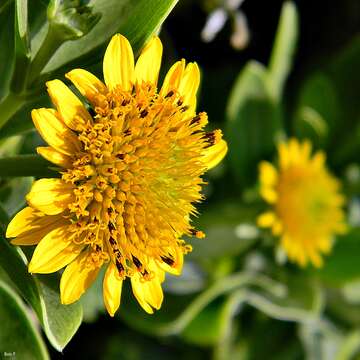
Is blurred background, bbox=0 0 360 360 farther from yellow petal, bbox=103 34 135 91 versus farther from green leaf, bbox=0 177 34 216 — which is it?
yellow petal, bbox=103 34 135 91

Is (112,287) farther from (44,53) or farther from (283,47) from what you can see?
(283,47)

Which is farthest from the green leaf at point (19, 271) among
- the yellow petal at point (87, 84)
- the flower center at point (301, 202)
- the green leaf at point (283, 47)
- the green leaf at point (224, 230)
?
the green leaf at point (283, 47)

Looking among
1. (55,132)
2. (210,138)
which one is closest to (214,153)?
(210,138)

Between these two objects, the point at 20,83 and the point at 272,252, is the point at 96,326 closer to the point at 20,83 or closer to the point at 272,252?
the point at 272,252

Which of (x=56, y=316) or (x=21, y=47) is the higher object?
(x=21, y=47)

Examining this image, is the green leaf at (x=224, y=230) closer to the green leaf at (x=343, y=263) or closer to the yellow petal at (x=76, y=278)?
the green leaf at (x=343, y=263)

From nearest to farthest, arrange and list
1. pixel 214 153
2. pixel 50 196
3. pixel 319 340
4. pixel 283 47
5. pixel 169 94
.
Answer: pixel 50 196
pixel 169 94
pixel 214 153
pixel 283 47
pixel 319 340

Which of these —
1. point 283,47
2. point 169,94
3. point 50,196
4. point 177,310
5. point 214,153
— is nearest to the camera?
point 50,196
